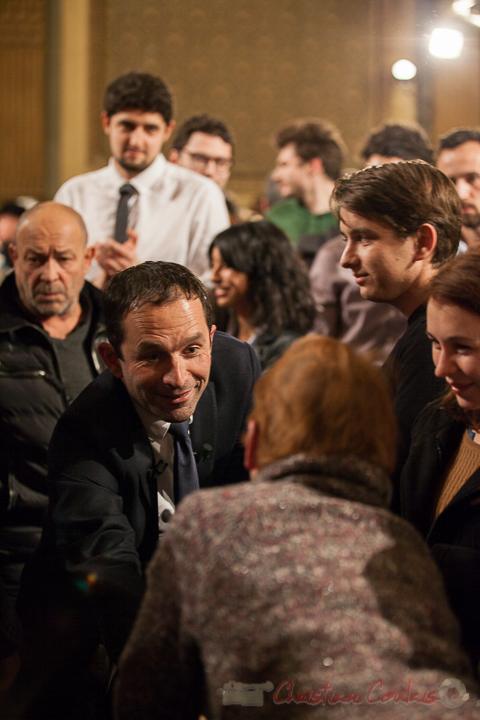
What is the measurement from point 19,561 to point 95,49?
18.8 ft

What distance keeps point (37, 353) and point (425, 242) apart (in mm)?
1214

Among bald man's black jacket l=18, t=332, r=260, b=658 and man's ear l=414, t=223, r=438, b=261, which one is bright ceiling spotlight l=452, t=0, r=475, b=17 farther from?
bald man's black jacket l=18, t=332, r=260, b=658

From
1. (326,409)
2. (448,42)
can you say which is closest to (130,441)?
(326,409)

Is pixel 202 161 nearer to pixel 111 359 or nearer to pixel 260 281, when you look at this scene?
pixel 260 281

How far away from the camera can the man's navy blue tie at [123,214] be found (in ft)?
11.1

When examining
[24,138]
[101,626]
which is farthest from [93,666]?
[24,138]

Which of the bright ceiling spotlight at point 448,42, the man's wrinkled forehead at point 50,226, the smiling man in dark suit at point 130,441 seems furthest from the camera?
the bright ceiling spotlight at point 448,42

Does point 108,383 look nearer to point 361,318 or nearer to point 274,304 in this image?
point 274,304

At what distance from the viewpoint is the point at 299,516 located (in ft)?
3.41

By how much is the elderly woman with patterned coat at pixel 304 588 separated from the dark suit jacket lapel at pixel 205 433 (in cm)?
68

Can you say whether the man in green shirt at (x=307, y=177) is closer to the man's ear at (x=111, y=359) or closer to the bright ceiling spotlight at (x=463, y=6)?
the bright ceiling spotlight at (x=463, y=6)

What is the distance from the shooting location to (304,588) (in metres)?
0.99

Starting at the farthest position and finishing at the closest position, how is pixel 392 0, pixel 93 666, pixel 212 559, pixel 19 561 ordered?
pixel 392 0 < pixel 19 561 < pixel 93 666 < pixel 212 559

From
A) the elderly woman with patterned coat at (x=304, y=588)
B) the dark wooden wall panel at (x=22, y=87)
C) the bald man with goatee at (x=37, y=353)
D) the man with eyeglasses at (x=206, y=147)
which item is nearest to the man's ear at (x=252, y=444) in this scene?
the elderly woman with patterned coat at (x=304, y=588)
